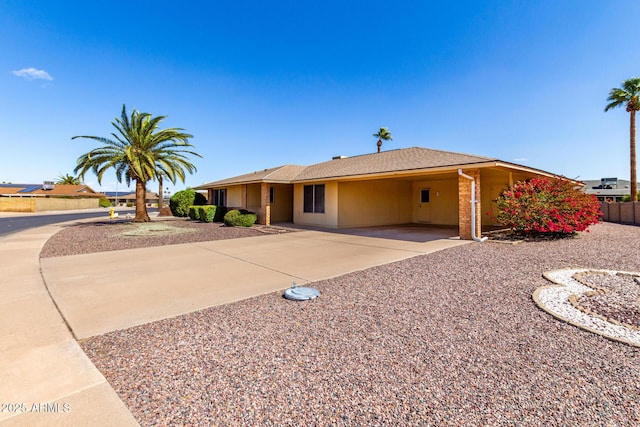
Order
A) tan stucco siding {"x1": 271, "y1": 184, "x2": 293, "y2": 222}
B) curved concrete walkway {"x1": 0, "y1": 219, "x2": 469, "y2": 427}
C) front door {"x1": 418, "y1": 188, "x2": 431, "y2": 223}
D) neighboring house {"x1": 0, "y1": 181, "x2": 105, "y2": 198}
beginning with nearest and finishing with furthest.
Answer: curved concrete walkway {"x1": 0, "y1": 219, "x2": 469, "y2": 427} → front door {"x1": 418, "y1": 188, "x2": 431, "y2": 223} → tan stucco siding {"x1": 271, "y1": 184, "x2": 293, "y2": 222} → neighboring house {"x1": 0, "y1": 181, "x2": 105, "y2": 198}

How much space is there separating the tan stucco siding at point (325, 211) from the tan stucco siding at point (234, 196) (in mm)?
5029

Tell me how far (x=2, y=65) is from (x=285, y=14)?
40.6 ft

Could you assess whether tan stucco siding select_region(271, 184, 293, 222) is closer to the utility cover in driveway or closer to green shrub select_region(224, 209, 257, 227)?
green shrub select_region(224, 209, 257, 227)

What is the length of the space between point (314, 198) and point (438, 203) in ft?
23.6

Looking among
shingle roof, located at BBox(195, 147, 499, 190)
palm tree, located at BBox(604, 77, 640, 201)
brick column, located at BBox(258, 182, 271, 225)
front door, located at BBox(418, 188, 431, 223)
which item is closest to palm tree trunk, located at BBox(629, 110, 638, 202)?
palm tree, located at BBox(604, 77, 640, 201)

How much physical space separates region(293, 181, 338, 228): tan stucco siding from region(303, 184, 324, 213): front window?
9.8 inches

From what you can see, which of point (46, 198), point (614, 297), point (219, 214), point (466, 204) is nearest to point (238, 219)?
point (219, 214)

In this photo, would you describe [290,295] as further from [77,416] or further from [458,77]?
[458,77]

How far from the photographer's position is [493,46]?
1320 cm

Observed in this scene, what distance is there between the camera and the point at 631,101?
2175 centimetres

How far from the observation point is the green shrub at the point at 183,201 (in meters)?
25.4

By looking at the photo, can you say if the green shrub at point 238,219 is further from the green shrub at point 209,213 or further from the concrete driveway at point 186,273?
the concrete driveway at point 186,273

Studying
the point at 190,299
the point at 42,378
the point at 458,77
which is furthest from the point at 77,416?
the point at 458,77

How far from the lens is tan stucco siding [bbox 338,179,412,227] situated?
15.0 metres
